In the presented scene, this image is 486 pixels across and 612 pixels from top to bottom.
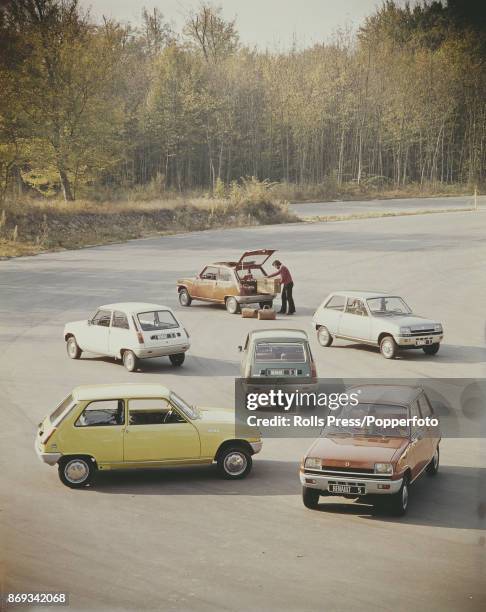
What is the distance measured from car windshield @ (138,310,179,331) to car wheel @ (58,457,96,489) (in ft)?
27.3

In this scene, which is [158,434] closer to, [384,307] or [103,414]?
[103,414]

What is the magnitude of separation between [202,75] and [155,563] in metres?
42.9

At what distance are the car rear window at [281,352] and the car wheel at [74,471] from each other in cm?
581

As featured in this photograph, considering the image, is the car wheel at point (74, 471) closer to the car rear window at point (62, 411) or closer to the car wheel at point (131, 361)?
the car rear window at point (62, 411)

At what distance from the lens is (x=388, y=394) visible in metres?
13.7

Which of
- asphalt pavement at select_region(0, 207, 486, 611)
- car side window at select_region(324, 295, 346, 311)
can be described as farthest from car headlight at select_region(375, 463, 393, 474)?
car side window at select_region(324, 295, 346, 311)

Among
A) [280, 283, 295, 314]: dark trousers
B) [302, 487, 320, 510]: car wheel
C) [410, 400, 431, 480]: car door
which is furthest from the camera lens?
[280, 283, 295, 314]: dark trousers

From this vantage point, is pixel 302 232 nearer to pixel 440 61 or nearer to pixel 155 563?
pixel 440 61

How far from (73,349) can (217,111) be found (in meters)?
39.5

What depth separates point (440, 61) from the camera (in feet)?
144

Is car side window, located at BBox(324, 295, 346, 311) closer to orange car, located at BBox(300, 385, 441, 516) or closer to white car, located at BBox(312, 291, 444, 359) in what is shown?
white car, located at BBox(312, 291, 444, 359)

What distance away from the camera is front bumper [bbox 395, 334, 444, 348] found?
74.8 ft

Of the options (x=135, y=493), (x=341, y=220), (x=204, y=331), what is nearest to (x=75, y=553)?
(x=135, y=493)

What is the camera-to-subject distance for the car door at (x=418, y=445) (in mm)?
12961
